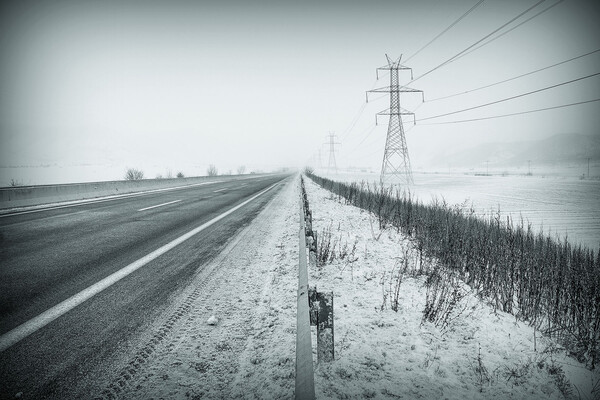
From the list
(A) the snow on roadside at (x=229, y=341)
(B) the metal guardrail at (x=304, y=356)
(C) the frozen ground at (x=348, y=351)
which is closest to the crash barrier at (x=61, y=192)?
(A) the snow on roadside at (x=229, y=341)

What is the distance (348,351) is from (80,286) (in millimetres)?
3417

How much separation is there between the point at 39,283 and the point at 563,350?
20.8 feet

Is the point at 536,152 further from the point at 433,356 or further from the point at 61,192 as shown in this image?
the point at 61,192

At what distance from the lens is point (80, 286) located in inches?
133

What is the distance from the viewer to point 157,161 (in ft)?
262

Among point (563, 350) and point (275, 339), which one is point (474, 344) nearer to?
point (563, 350)

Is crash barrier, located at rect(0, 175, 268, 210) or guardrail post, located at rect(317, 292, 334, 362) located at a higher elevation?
crash barrier, located at rect(0, 175, 268, 210)

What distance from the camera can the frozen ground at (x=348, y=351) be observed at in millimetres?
2016

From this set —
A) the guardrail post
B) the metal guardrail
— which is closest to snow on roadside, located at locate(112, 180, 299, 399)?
the guardrail post

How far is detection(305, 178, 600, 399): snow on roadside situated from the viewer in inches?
84.0

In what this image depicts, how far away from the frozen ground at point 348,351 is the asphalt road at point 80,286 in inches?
13.9

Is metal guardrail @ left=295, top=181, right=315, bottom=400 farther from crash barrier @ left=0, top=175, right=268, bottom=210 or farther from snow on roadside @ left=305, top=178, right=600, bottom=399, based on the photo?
crash barrier @ left=0, top=175, right=268, bottom=210

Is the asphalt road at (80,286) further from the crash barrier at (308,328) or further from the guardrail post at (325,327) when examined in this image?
the guardrail post at (325,327)

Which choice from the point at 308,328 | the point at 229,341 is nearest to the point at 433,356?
the point at 308,328
